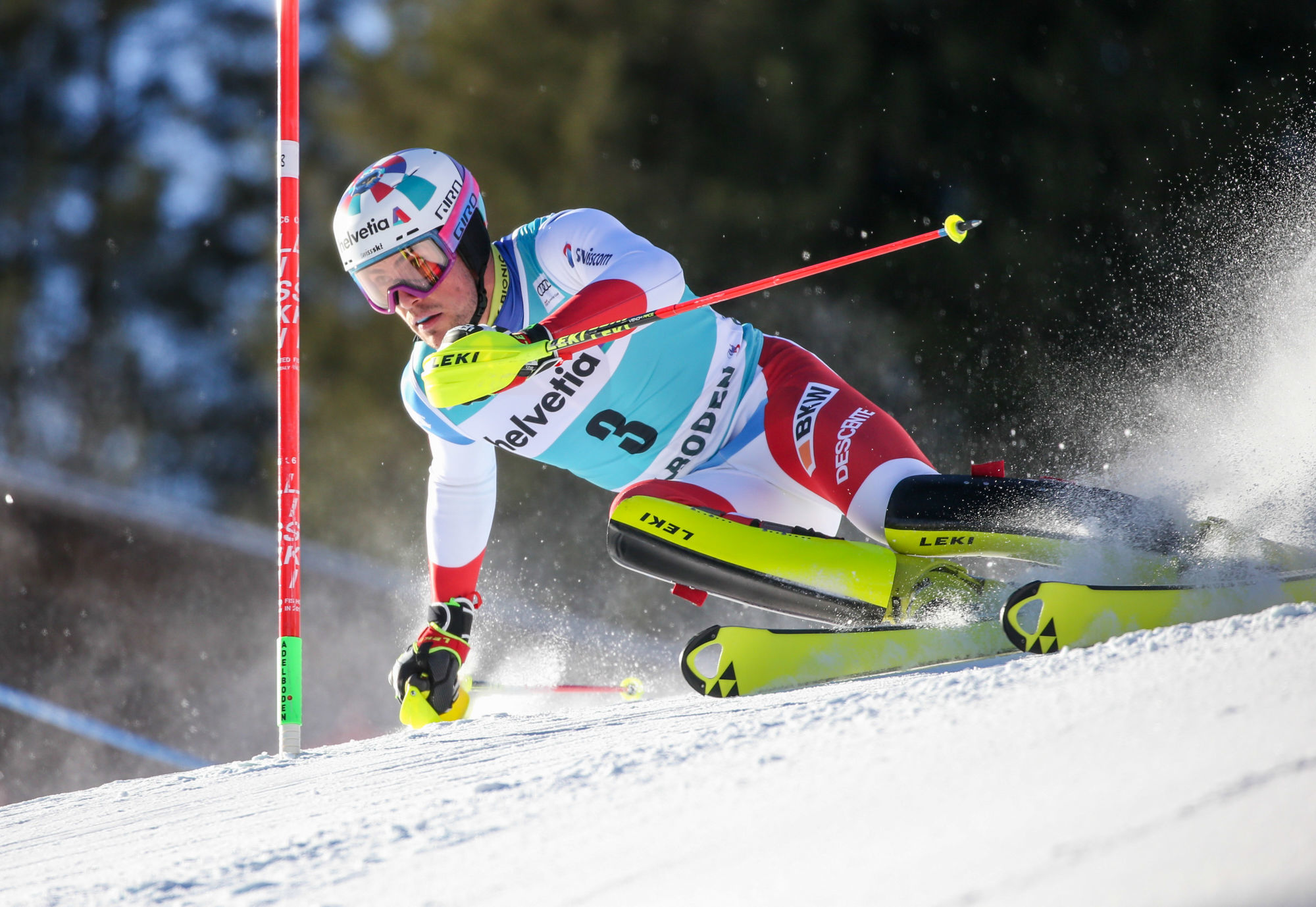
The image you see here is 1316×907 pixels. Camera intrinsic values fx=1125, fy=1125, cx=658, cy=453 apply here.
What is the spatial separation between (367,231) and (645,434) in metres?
0.62

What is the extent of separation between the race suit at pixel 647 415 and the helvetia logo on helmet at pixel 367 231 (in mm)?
212

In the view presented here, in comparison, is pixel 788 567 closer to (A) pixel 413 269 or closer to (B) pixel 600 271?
(B) pixel 600 271

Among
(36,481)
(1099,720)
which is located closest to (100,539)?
(36,481)

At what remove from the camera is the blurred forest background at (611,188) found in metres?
4.84

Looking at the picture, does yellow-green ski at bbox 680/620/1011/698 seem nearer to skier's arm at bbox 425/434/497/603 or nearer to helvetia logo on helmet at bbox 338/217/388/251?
skier's arm at bbox 425/434/497/603

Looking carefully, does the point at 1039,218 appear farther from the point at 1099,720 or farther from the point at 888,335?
the point at 1099,720

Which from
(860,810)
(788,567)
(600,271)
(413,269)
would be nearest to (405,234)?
(413,269)

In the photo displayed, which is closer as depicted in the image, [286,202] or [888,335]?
[286,202]

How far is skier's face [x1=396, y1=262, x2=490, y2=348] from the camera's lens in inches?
78.7

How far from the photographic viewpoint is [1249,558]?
56.2 inches

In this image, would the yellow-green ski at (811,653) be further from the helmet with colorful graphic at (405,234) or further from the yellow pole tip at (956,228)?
the helmet with colorful graphic at (405,234)

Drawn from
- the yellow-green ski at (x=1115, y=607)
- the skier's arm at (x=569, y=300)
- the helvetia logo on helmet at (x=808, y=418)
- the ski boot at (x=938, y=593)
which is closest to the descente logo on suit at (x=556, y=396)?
the skier's arm at (x=569, y=300)

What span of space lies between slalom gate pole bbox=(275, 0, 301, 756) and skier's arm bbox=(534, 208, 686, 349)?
428 mm

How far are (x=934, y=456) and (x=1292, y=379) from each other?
3.10m
